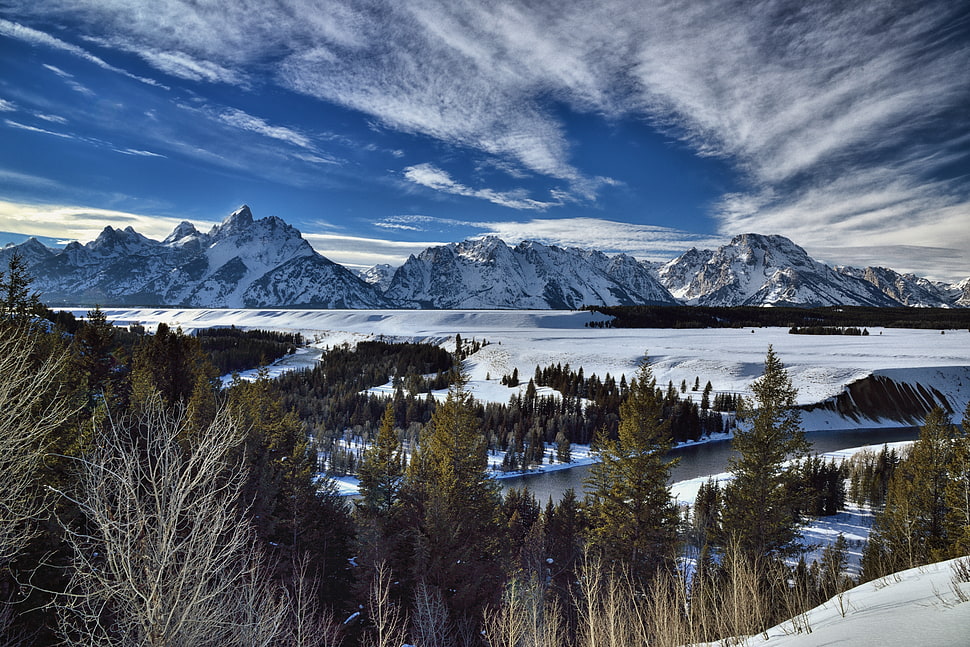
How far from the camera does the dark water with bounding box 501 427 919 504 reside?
177ft

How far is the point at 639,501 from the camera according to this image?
699 inches

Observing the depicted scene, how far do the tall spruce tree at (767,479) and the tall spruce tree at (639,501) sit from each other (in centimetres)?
251

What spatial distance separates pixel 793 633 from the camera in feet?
17.3

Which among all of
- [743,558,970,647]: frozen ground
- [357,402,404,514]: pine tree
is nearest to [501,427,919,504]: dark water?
[357,402,404,514]: pine tree

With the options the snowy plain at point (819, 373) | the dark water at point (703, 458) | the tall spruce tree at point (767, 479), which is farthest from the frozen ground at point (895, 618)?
the dark water at point (703, 458)

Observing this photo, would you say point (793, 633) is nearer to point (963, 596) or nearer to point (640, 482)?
point (963, 596)

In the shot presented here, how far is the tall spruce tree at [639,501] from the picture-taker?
17.4m

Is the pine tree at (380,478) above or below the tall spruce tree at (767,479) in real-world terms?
below

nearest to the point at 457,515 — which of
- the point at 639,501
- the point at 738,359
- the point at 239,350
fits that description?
the point at 639,501

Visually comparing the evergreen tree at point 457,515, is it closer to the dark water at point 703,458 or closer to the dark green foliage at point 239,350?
the dark water at point 703,458

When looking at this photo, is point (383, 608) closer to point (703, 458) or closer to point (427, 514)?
point (427, 514)

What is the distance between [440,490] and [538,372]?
91.4m

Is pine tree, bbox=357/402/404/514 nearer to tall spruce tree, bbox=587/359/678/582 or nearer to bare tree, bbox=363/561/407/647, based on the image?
bare tree, bbox=363/561/407/647

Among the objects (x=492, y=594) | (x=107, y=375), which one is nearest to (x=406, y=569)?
(x=492, y=594)
